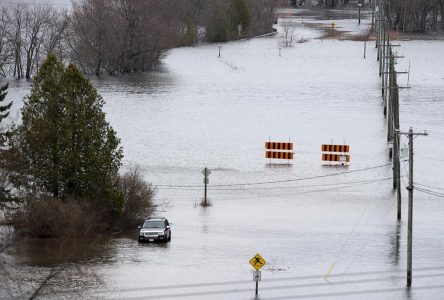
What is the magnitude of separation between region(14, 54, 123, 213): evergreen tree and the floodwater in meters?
2.55

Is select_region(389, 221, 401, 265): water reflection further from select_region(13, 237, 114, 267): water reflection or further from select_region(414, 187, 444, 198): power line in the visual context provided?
select_region(13, 237, 114, 267): water reflection

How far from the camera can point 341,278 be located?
33719mm

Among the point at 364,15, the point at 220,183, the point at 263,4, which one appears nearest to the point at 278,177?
the point at 220,183

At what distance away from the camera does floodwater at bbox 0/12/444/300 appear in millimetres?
32938

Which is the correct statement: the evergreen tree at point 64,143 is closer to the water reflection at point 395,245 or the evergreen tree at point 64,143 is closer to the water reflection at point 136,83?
the water reflection at point 395,245

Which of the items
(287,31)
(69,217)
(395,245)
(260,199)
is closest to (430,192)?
(260,199)

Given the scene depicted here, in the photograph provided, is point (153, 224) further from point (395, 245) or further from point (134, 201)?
point (395, 245)

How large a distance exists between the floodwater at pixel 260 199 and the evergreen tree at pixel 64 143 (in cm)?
255

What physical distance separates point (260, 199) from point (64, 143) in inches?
467

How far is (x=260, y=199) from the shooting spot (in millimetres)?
49625

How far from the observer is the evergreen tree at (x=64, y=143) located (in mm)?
40781

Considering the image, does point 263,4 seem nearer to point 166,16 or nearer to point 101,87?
point 166,16

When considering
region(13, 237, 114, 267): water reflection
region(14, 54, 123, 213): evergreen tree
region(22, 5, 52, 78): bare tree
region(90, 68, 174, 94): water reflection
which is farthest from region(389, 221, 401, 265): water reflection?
region(22, 5, 52, 78): bare tree

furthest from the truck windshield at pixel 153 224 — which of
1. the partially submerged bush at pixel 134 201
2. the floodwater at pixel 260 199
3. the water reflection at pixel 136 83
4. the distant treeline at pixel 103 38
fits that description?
the distant treeline at pixel 103 38
